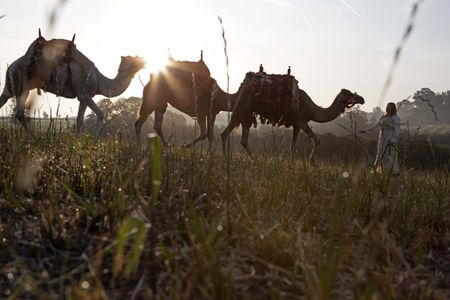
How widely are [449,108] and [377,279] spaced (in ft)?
557

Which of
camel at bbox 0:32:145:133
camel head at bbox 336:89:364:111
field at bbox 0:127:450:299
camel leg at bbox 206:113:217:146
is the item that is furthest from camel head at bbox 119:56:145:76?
field at bbox 0:127:450:299

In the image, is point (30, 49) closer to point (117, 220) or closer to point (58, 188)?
point (58, 188)

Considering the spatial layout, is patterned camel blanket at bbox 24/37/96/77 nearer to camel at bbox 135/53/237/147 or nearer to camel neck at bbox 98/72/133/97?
camel neck at bbox 98/72/133/97

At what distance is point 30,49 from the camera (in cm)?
932

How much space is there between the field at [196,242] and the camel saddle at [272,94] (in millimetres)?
7097

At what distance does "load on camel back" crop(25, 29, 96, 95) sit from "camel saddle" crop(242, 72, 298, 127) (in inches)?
159

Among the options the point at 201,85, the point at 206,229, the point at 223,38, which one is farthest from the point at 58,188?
the point at 201,85

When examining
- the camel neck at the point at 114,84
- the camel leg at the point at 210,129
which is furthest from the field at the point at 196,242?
the camel neck at the point at 114,84

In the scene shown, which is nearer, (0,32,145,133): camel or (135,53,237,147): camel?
(0,32,145,133): camel

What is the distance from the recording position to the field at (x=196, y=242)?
1.39 metres

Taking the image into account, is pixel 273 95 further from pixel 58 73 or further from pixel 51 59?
pixel 51 59

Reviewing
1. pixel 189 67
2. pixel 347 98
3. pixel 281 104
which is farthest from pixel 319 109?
pixel 189 67

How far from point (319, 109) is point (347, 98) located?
72 centimetres

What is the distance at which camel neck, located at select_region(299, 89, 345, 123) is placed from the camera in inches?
420
